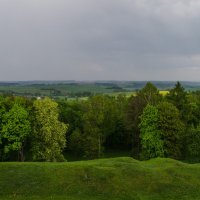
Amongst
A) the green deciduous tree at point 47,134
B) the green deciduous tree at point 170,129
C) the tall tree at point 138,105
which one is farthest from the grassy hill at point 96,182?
the tall tree at point 138,105

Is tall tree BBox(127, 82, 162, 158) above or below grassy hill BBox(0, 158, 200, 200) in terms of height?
above

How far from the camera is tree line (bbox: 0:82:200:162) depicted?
65875 millimetres

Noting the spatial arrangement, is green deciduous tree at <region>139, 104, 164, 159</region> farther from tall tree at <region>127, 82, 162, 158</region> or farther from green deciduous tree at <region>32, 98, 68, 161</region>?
green deciduous tree at <region>32, 98, 68, 161</region>

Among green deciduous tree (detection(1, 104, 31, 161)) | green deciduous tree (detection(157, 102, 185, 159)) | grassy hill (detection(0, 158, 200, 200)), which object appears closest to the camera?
grassy hill (detection(0, 158, 200, 200))

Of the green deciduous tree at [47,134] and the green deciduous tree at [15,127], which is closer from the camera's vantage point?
the green deciduous tree at [47,134]

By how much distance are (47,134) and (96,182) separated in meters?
Result: 27.5

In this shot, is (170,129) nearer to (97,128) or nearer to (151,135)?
(151,135)

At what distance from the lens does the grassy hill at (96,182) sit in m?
36.6

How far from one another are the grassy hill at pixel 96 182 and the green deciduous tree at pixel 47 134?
20.8m

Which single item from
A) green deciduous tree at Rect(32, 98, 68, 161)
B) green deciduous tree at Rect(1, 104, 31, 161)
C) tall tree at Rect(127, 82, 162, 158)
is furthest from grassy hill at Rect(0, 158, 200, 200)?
tall tree at Rect(127, 82, 162, 158)

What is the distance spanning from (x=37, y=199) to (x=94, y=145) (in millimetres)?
39188

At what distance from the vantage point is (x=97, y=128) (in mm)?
74750

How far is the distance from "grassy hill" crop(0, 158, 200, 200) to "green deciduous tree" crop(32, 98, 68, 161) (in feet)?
68.4

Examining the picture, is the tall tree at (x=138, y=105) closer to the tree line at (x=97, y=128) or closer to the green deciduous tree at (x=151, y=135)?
the tree line at (x=97, y=128)
